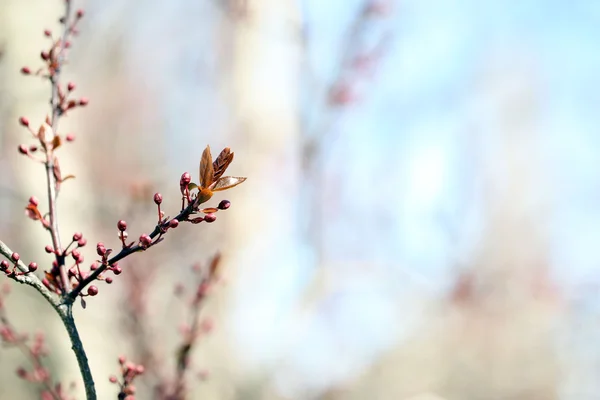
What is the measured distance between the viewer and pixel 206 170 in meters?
0.67

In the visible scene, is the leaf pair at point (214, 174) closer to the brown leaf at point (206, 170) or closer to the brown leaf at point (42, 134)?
the brown leaf at point (206, 170)

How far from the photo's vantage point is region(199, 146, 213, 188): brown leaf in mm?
669

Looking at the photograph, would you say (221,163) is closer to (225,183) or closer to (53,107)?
(225,183)

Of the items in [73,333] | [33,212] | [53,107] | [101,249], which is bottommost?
[73,333]

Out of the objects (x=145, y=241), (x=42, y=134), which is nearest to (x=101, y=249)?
(x=145, y=241)

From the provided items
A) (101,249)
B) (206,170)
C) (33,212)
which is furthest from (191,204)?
(33,212)

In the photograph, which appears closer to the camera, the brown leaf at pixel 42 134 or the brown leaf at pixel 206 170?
the brown leaf at pixel 206 170

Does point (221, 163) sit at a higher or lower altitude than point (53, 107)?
lower

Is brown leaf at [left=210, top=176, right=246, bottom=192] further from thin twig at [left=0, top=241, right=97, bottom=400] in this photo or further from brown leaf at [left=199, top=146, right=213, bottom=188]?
thin twig at [left=0, top=241, right=97, bottom=400]

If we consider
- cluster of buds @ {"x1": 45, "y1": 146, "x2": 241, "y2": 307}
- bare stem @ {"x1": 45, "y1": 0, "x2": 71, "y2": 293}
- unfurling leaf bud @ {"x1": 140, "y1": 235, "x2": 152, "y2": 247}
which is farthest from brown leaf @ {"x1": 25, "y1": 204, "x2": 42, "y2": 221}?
unfurling leaf bud @ {"x1": 140, "y1": 235, "x2": 152, "y2": 247}

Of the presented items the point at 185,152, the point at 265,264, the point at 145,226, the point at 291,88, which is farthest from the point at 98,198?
the point at 185,152

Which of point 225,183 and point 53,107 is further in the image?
point 53,107

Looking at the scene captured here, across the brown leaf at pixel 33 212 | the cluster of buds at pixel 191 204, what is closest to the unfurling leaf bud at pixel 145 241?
the cluster of buds at pixel 191 204

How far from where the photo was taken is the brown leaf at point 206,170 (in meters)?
0.67
